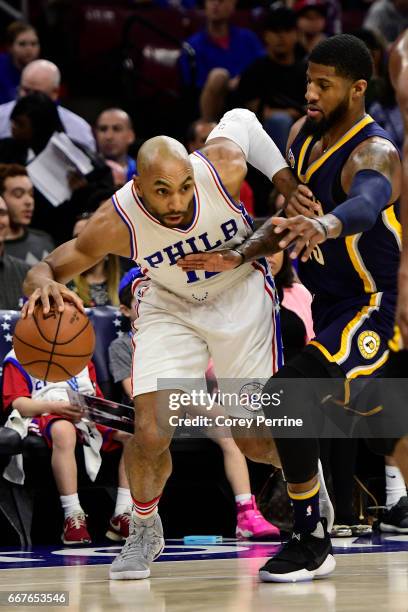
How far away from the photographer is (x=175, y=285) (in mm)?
4504

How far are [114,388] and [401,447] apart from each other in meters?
3.18

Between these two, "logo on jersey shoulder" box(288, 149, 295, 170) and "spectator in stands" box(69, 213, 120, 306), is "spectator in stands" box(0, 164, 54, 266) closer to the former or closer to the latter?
"spectator in stands" box(69, 213, 120, 306)

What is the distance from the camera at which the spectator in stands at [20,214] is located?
7180 millimetres

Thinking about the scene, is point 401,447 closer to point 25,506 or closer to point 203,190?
point 203,190

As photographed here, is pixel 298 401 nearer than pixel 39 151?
Yes

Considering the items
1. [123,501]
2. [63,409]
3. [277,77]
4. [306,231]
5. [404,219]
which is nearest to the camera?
[404,219]

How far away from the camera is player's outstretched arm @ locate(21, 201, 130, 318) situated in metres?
4.35

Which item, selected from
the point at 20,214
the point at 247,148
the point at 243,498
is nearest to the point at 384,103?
the point at 20,214

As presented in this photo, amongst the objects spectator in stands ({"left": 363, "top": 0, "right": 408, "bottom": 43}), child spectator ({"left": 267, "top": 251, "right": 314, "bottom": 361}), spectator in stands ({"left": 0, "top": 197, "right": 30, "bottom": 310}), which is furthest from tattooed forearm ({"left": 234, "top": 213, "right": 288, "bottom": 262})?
spectator in stands ({"left": 363, "top": 0, "right": 408, "bottom": 43})

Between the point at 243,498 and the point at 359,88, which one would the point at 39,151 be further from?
the point at 359,88

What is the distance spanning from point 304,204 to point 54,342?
1106 mm

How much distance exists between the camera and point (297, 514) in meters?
4.20

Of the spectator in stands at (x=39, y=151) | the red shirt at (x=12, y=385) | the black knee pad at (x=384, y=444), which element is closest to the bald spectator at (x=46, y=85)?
the spectator in stands at (x=39, y=151)

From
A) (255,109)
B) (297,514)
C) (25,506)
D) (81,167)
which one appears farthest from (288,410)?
(255,109)
